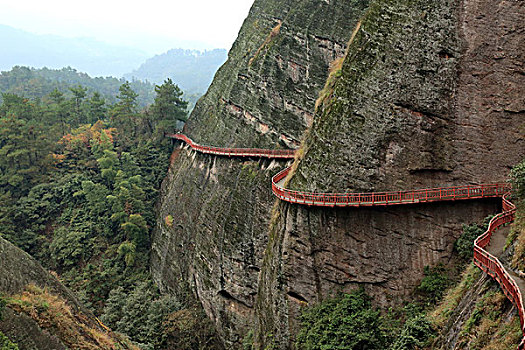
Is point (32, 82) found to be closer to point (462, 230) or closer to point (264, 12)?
point (264, 12)

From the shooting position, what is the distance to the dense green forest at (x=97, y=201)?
31.4 metres

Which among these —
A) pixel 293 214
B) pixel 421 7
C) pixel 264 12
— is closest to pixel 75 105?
pixel 264 12

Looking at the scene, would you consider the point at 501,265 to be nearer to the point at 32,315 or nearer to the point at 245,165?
the point at 32,315

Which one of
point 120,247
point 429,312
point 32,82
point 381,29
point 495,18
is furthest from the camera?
point 32,82

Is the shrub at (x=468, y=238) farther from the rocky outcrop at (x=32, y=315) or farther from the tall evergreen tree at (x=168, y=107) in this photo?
the tall evergreen tree at (x=168, y=107)

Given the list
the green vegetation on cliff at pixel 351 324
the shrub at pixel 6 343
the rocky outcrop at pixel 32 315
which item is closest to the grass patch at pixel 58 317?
the rocky outcrop at pixel 32 315

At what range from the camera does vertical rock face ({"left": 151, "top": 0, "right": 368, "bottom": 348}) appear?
27297 mm

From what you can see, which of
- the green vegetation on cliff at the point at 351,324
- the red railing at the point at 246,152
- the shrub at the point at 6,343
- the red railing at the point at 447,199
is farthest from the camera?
the red railing at the point at 246,152

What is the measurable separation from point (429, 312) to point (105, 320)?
73.6 feet

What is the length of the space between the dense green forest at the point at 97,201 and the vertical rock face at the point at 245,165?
2.65 meters

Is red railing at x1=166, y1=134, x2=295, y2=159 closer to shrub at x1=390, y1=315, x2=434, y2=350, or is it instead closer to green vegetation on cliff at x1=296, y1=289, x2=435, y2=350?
green vegetation on cliff at x1=296, y1=289, x2=435, y2=350

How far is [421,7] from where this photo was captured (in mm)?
18125

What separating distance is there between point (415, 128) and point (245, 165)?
1382cm

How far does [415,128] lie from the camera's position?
58.8 ft
